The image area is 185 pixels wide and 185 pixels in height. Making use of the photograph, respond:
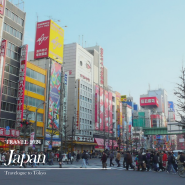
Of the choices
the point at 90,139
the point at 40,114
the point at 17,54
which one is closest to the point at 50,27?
the point at 17,54

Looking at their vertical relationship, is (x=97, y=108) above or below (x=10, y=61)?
below

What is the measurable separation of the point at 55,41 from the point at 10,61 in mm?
19814

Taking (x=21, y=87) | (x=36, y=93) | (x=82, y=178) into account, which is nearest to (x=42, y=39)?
(x=36, y=93)

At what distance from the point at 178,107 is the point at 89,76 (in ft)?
195

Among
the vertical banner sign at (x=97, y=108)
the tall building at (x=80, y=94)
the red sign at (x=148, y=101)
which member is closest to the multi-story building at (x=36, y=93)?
the tall building at (x=80, y=94)

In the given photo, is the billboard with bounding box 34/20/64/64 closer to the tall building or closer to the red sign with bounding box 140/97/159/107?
the tall building

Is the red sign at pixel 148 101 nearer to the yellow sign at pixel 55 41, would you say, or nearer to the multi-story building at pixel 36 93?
the yellow sign at pixel 55 41

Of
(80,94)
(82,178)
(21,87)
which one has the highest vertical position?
(80,94)

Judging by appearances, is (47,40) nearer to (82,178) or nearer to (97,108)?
(97,108)

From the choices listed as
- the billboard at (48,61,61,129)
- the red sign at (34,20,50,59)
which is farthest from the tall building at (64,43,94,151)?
the red sign at (34,20,50,59)

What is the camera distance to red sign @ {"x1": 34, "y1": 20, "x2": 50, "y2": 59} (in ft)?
215

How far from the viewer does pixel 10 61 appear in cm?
5006

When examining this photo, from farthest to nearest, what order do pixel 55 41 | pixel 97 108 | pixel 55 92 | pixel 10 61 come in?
1. pixel 97 108
2. pixel 55 41
3. pixel 55 92
4. pixel 10 61

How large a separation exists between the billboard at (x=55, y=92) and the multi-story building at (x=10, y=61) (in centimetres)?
1379
